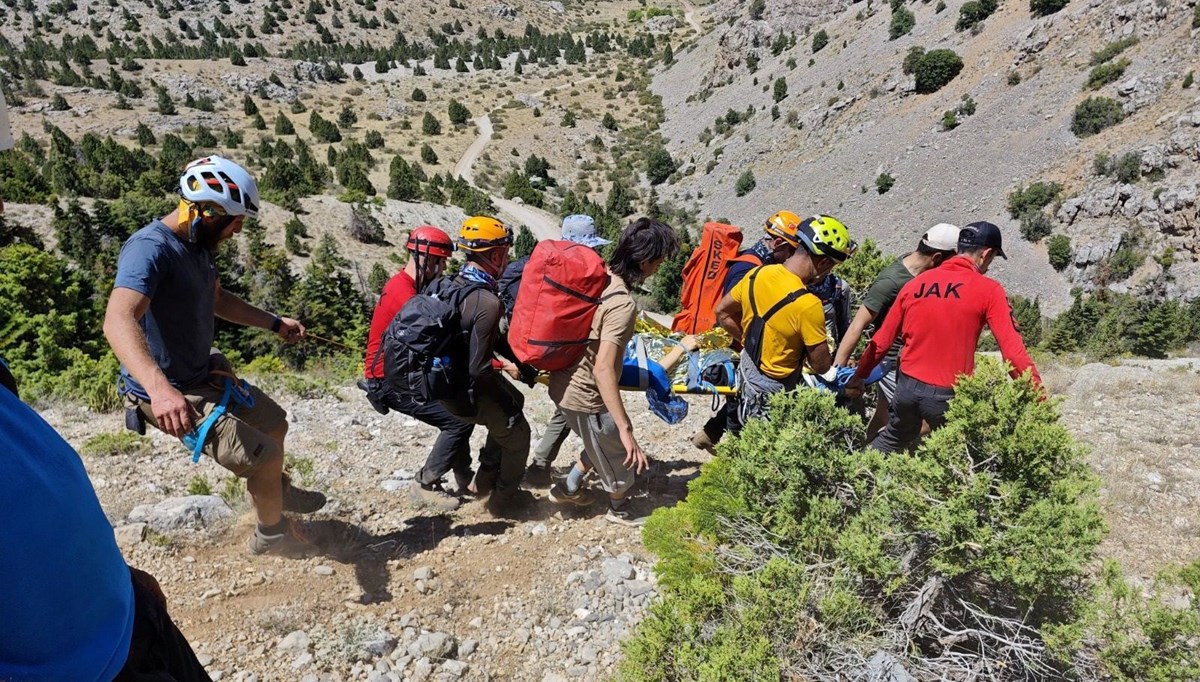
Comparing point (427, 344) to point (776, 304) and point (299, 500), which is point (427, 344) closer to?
point (299, 500)

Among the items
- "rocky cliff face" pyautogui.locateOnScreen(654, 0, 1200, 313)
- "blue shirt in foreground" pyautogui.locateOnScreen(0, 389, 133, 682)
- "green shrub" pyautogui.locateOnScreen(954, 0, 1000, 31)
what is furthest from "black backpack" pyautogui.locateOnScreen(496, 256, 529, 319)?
"green shrub" pyautogui.locateOnScreen(954, 0, 1000, 31)

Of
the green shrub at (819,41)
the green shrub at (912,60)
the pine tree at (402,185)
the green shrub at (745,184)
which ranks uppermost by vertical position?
the green shrub at (819,41)

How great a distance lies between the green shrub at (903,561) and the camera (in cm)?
202

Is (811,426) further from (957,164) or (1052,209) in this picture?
(957,164)

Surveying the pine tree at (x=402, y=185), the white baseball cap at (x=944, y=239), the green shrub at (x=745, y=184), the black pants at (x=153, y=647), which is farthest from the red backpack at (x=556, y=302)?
the green shrub at (x=745, y=184)

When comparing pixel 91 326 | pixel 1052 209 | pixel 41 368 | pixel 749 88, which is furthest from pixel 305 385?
pixel 749 88

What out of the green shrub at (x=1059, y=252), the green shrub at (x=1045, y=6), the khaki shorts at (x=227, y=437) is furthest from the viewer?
the green shrub at (x=1045, y=6)

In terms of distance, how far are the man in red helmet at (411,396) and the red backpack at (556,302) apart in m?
0.89

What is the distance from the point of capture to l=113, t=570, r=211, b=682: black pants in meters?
1.46

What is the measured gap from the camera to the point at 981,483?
2080 millimetres

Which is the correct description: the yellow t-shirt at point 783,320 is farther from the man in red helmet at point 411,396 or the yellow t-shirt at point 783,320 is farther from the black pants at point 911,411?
the man in red helmet at point 411,396

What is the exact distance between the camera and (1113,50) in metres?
29.7

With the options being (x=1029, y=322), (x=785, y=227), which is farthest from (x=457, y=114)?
(x=785, y=227)

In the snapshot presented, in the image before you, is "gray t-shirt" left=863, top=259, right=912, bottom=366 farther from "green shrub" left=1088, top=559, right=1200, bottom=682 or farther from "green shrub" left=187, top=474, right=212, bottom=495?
"green shrub" left=187, top=474, right=212, bottom=495
